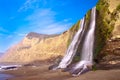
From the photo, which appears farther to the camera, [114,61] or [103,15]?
[103,15]

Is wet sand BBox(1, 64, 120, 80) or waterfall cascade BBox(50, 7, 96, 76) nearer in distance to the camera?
wet sand BBox(1, 64, 120, 80)

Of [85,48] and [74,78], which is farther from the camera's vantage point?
[85,48]

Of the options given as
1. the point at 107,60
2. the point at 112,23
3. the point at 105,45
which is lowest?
the point at 107,60

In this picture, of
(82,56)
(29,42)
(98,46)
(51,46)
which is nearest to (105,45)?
(98,46)

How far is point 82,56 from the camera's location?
29781mm

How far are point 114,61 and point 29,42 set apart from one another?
11073 cm

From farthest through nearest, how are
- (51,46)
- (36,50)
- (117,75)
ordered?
(36,50)
(51,46)
(117,75)

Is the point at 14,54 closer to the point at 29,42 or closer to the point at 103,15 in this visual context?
the point at 29,42

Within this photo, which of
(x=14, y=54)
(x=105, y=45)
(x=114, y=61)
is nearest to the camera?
(x=114, y=61)

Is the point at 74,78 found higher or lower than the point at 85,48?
lower

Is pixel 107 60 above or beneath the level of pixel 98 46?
beneath

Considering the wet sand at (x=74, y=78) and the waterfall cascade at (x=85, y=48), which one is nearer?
the wet sand at (x=74, y=78)

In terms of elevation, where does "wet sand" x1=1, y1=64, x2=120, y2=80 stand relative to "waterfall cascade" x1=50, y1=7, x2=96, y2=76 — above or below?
below

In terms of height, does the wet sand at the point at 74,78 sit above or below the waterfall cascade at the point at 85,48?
below
